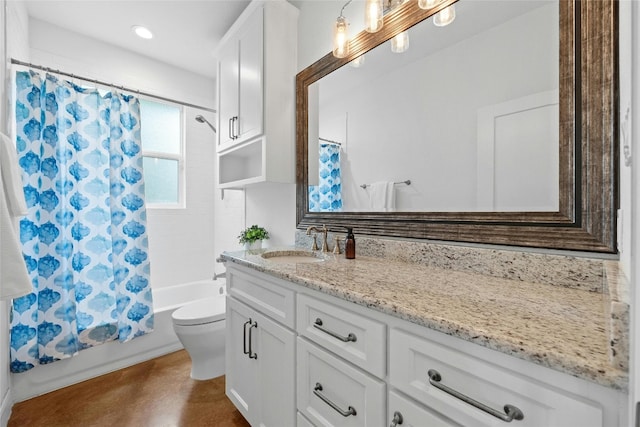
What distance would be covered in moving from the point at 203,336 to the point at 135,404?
521mm

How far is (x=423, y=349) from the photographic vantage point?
0.70m

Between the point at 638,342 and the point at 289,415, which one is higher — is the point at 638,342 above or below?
above

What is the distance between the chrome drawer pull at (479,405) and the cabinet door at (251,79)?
1.61 meters

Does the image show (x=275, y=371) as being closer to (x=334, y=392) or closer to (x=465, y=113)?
(x=334, y=392)

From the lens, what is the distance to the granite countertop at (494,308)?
19.7 inches

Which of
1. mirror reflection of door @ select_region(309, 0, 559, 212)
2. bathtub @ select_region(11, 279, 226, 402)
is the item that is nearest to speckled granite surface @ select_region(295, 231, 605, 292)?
mirror reflection of door @ select_region(309, 0, 559, 212)

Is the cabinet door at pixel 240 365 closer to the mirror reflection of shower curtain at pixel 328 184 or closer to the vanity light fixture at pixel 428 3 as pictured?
the mirror reflection of shower curtain at pixel 328 184

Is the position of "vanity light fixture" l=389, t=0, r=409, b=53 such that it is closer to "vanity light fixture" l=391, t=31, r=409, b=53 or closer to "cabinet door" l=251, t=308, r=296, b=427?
"vanity light fixture" l=391, t=31, r=409, b=53

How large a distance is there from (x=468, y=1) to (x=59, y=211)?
264 cm

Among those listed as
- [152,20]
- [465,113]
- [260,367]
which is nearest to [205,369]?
[260,367]

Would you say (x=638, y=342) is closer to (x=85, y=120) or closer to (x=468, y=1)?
(x=468, y=1)

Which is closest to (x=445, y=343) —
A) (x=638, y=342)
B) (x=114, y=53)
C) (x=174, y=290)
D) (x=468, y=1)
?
(x=638, y=342)

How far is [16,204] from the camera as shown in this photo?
4.67ft

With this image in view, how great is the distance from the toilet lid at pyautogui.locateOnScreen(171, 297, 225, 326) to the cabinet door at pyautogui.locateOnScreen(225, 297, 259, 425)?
0.41 meters
